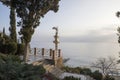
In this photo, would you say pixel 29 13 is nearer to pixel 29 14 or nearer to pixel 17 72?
pixel 29 14

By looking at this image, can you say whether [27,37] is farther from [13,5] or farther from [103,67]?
[103,67]

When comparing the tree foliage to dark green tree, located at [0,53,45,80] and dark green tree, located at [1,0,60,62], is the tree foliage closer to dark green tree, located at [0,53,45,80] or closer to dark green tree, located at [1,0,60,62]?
dark green tree, located at [1,0,60,62]

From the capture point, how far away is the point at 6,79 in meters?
9.58

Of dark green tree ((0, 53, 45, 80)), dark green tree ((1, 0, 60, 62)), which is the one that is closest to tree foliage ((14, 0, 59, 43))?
dark green tree ((1, 0, 60, 62))

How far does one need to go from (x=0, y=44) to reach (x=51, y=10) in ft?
17.3

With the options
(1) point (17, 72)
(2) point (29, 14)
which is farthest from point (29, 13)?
(1) point (17, 72)

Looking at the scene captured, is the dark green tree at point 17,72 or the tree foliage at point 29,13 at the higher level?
the tree foliage at point 29,13

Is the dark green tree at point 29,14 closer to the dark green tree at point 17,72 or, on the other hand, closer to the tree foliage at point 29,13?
the tree foliage at point 29,13

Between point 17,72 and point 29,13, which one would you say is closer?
point 17,72

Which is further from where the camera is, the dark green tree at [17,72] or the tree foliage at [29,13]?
the tree foliage at [29,13]

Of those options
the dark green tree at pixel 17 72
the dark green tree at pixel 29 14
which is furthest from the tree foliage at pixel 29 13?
the dark green tree at pixel 17 72

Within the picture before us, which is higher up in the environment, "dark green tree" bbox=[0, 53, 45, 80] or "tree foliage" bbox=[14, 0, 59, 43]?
"tree foliage" bbox=[14, 0, 59, 43]

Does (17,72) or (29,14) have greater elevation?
(29,14)

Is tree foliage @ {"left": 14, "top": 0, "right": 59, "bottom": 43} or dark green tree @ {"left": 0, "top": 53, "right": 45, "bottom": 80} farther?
tree foliage @ {"left": 14, "top": 0, "right": 59, "bottom": 43}
